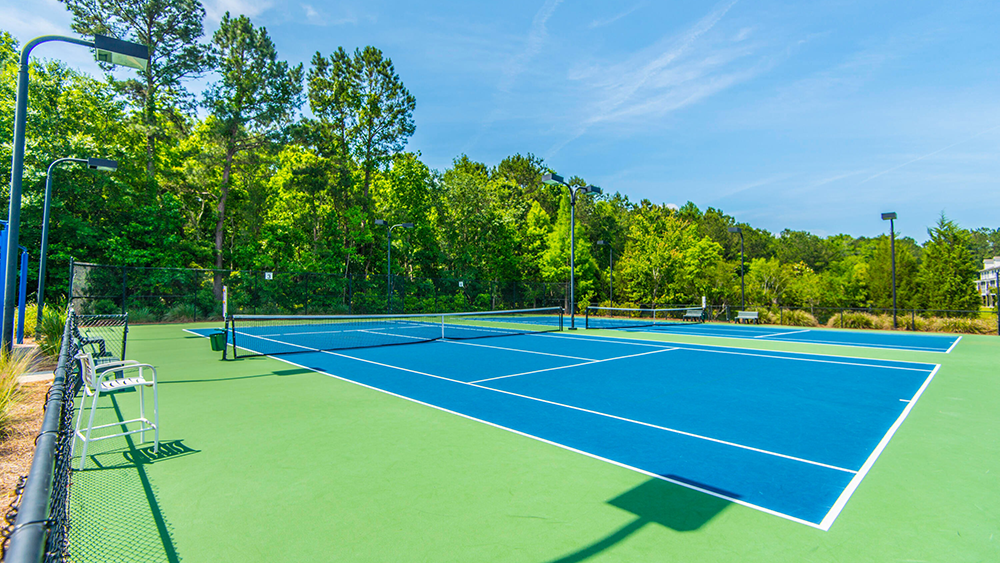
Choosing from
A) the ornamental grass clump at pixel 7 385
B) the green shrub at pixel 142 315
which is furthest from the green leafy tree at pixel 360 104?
the ornamental grass clump at pixel 7 385

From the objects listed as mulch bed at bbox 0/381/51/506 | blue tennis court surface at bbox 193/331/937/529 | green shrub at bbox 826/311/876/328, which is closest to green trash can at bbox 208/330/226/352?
blue tennis court surface at bbox 193/331/937/529

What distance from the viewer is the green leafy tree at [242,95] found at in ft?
102

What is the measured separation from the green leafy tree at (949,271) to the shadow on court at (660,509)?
127ft

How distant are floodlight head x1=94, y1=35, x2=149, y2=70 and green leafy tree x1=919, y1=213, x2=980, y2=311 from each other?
4215 centimetres

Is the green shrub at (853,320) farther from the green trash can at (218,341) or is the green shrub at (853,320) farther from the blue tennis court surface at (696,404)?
the green trash can at (218,341)

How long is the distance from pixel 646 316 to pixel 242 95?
30.7 m

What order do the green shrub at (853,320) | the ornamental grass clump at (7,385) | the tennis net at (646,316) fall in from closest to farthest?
the ornamental grass clump at (7,385)
the green shrub at (853,320)
the tennis net at (646,316)

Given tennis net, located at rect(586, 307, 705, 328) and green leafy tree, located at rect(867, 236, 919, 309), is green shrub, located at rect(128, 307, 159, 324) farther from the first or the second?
green leafy tree, located at rect(867, 236, 919, 309)

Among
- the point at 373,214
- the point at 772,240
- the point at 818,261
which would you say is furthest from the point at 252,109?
the point at 772,240

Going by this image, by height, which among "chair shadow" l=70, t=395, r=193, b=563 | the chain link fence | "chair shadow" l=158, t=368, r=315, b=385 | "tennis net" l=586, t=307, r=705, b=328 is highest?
the chain link fence

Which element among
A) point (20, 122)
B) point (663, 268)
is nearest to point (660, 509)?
point (20, 122)

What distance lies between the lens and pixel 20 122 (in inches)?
284

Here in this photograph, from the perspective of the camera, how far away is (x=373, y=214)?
3644cm

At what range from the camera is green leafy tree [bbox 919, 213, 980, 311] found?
32.3 m
